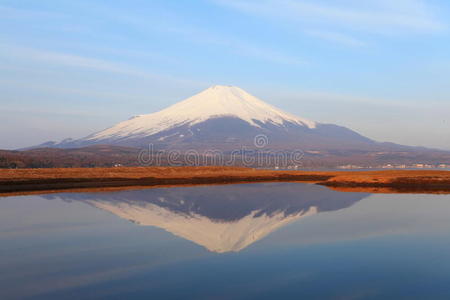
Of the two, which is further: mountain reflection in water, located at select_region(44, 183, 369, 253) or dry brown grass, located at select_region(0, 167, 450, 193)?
dry brown grass, located at select_region(0, 167, 450, 193)

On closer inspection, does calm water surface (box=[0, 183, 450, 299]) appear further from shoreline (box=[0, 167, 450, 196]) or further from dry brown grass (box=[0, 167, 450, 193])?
dry brown grass (box=[0, 167, 450, 193])

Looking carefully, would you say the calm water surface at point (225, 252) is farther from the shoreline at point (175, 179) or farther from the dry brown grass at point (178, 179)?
the dry brown grass at point (178, 179)

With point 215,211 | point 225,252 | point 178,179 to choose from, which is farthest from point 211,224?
point 178,179

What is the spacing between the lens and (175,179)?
64062 mm

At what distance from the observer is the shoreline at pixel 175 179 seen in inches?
1978

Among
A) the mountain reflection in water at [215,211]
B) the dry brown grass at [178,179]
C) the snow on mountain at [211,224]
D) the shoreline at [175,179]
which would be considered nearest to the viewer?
the snow on mountain at [211,224]

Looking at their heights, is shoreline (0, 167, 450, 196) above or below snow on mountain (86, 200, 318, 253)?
above

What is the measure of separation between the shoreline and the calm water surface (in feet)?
58.3

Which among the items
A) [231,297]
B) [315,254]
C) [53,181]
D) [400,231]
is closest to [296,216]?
[400,231]

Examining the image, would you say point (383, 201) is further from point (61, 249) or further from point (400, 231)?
point (61, 249)

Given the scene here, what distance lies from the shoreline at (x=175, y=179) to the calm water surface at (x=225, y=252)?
17755 mm

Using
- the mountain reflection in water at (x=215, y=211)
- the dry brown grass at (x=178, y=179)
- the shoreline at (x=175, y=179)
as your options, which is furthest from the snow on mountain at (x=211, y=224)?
the dry brown grass at (x=178, y=179)

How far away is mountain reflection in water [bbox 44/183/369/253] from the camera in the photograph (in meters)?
22.0

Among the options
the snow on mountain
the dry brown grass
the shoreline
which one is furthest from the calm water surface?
the dry brown grass
